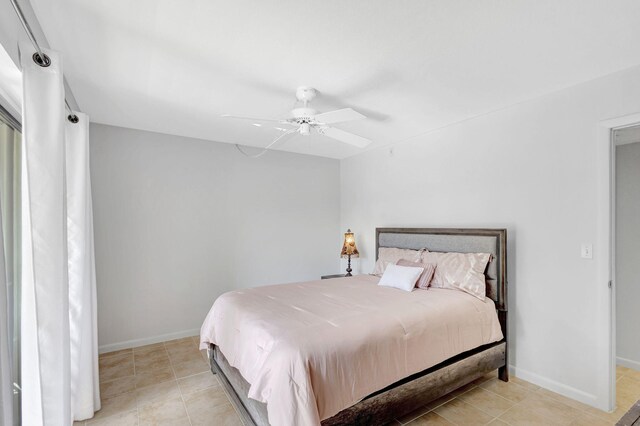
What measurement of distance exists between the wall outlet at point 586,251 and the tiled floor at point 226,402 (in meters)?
1.15

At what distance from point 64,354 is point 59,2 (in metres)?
1.80

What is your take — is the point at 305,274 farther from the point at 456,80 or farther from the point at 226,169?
the point at 456,80

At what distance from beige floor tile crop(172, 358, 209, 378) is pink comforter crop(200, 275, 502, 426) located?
457 mm

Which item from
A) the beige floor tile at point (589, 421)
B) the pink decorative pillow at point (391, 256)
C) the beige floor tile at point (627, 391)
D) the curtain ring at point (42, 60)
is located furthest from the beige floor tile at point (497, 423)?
the curtain ring at point (42, 60)

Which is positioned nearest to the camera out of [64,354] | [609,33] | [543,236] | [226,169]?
[64,354]

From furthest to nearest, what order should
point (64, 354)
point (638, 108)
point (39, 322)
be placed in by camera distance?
point (638, 108) → point (64, 354) → point (39, 322)

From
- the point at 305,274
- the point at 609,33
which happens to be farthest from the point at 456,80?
the point at 305,274

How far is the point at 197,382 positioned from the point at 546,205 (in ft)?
11.3

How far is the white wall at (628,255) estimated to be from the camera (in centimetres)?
306

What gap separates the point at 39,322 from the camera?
149cm

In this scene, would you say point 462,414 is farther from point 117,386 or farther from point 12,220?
point 12,220

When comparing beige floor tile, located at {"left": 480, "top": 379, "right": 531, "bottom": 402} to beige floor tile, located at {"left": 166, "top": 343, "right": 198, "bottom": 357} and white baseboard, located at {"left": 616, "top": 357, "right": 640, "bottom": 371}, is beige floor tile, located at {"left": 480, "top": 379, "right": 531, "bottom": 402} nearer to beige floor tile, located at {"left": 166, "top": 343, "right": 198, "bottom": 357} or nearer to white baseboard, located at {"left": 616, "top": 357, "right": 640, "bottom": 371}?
white baseboard, located at {"left": 616, "top": 357, "right": 640, "bottom": 371}

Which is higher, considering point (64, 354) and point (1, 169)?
point (1, 169)

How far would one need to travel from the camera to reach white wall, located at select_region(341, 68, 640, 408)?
7.89ft
